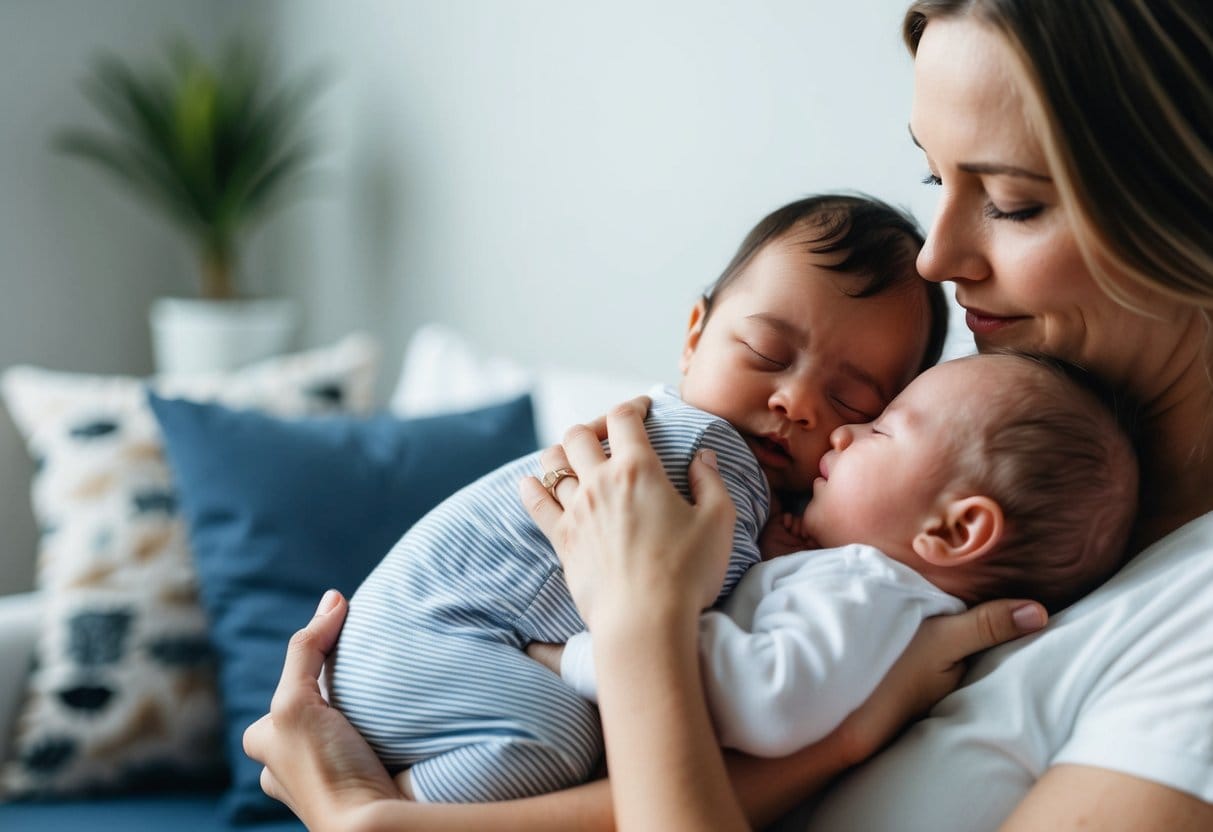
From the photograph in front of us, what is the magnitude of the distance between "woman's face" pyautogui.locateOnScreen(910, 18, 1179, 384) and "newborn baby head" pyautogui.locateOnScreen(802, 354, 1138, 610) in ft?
0.16

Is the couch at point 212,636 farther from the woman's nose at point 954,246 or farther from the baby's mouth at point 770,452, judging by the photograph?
Answer: the woman's nose at point 954,246

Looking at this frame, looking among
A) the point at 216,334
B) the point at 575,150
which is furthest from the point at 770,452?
the point at 216,334

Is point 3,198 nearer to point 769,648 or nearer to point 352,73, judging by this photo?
point 352,73

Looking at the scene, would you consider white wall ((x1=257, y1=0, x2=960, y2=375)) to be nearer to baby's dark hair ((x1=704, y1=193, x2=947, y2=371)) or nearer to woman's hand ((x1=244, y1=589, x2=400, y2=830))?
baby's dark hair ((x1=704, y1=193, x2=947, y2=371))

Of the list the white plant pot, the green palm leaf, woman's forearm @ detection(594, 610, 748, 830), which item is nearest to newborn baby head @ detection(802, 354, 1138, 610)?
woman's forearm @ detection(594, 610, 748, 830)

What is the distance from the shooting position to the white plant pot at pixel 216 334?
396 centimetres

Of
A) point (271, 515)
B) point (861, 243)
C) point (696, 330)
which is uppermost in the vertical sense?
point (861, 243)

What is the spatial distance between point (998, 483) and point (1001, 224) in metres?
0.25

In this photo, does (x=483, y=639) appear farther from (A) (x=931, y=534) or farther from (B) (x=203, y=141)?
(B) (x=203, y=141)

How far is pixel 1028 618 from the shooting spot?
41.9 inches

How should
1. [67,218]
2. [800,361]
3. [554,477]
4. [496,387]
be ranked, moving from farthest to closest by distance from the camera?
[67,218], [496,387], [800,361], [554,477]

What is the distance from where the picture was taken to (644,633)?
3.20 feet

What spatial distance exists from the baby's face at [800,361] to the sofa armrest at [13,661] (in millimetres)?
1461

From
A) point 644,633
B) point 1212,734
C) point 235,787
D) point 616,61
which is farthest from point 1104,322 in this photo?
point 616,61
